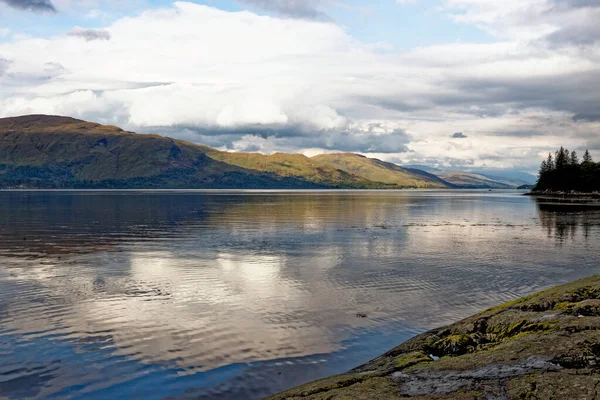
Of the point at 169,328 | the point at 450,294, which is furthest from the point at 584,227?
the point at 169,328

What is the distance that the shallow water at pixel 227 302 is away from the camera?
1828 cm

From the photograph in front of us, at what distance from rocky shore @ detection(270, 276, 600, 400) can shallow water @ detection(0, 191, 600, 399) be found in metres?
3.17

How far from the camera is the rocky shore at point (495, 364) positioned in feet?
38.9

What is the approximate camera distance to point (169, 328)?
23.7 metres

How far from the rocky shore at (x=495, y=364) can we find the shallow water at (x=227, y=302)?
3.17 m

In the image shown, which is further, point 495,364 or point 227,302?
point 227,302

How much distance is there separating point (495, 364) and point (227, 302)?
18468 millimetres

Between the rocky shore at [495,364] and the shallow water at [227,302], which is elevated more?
the rocky shore at [495,364]

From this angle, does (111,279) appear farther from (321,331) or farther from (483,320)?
(483,320)

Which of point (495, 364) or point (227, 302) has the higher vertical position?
point (495, 364)

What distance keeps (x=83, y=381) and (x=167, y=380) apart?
307 cm

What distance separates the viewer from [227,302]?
29078mm

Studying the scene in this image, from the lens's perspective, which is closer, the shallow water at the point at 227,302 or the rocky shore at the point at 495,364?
the rocky shore at the point at 495,364

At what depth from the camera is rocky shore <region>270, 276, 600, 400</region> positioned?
38.9 feet
